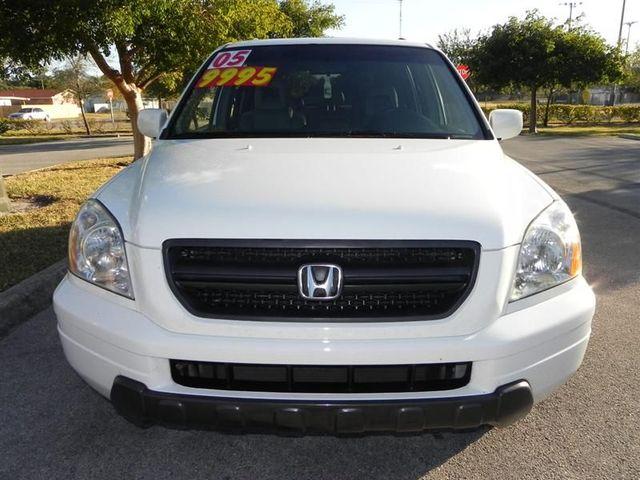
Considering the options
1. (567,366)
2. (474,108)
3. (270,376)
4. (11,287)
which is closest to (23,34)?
(11,287)

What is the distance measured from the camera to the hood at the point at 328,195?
6.30 ft

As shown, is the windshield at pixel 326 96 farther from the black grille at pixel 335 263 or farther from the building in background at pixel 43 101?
the building in background at pixel 43 101

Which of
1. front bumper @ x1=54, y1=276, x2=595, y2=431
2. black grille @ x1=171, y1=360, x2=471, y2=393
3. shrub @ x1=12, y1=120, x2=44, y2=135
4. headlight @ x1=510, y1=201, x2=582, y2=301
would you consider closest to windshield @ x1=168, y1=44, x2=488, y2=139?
headlight @ x1=510, y1=201, x2=582, y2=301

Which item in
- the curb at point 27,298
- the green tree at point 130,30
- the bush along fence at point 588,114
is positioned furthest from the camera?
the bush along fence at point 588,114

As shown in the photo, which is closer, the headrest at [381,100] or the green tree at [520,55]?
the headrest at [381,100]

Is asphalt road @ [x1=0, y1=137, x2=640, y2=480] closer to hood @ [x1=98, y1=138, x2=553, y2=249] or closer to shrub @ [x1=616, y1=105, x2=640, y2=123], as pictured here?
hood @ [x1=98, y1=138, x2=553, y2=249]

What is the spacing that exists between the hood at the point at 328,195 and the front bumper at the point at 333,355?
1.05 ft

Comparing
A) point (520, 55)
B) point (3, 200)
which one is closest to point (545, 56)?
point (520, 55)

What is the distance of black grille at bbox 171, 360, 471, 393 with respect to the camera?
6.23ft

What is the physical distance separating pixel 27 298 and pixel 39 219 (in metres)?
2.66

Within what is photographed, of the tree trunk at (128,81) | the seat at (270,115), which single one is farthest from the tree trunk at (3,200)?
the seat at (270,115)

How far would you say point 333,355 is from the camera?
1.86 m

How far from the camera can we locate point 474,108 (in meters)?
3.21

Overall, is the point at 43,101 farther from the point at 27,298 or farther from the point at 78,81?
the point at 27,298
